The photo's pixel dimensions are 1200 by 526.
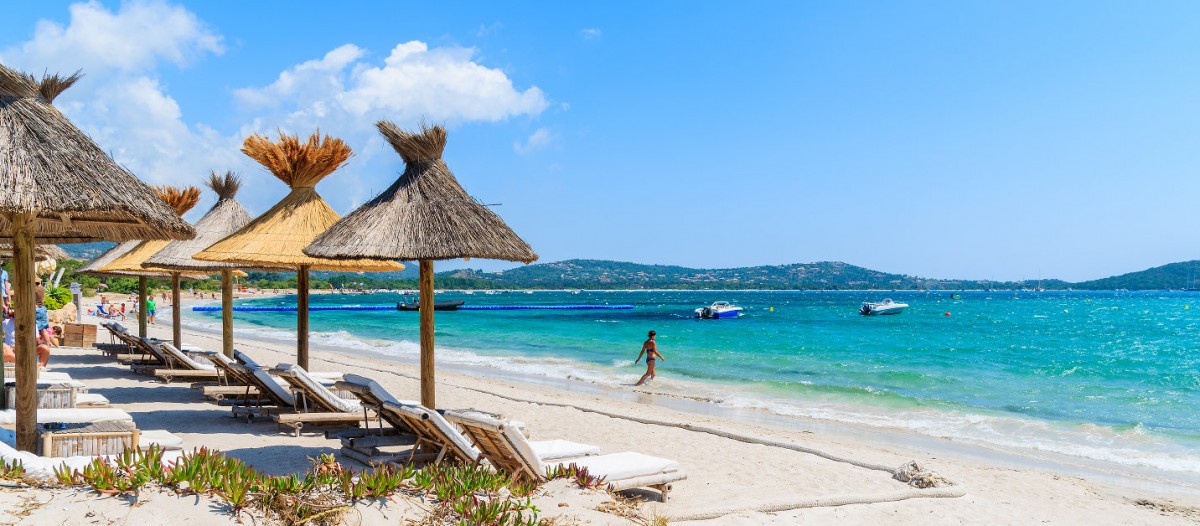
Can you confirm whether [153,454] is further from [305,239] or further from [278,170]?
[278,170]

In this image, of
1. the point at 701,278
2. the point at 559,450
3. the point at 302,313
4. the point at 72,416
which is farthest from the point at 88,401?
the point at 701,278

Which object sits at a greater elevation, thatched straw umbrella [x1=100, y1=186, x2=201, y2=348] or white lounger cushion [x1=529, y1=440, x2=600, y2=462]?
thatched straw umbrella [x1=100, y1=186, x2=201, y2=348]

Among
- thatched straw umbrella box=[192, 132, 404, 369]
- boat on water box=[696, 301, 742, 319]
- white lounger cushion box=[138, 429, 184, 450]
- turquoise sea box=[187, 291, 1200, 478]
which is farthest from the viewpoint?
boat on water box=[696, 301, 742, 319]

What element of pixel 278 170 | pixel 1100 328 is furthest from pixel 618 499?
pixel 1100 328

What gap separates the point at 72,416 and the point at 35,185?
1.65 metres

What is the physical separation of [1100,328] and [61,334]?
41231 mm

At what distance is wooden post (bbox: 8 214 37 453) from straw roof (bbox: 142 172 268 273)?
14.5 ft

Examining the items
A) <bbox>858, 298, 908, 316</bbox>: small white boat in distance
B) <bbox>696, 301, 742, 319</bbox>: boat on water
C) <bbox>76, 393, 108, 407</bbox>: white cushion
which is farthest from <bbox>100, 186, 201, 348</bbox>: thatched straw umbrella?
<bbox>858, 298, 908, 316</bbox>: small white boat in distance

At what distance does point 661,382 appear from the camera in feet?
48.1

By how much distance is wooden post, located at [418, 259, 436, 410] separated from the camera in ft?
19.9

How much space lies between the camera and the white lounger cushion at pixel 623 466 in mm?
4844

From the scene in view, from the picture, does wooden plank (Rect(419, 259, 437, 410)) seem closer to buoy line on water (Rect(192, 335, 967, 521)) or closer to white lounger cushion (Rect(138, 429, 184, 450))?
white lounger cushion (Rect(138, 429, 184, 450))

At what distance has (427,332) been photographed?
617 cm

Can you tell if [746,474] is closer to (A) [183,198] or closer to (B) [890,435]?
(B) [890,435]
